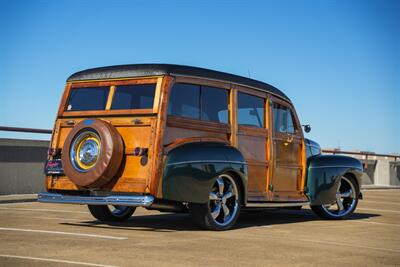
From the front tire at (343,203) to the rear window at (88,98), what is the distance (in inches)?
173

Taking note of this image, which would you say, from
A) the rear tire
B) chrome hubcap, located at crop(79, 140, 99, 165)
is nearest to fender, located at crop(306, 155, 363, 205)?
the rear tire

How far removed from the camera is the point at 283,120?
10.5 m

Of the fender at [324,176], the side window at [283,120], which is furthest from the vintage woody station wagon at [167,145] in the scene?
the fender at [324,176]

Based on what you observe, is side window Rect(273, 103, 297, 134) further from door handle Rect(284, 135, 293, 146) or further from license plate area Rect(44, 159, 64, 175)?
license plate area Rect(44, 159, 64, 175)

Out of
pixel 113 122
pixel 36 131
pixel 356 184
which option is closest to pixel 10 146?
pixel 36 131

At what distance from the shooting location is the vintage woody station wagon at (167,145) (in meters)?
8.03

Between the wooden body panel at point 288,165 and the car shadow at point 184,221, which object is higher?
the wooden body panel at point 288,165

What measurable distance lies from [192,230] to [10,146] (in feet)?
24.9

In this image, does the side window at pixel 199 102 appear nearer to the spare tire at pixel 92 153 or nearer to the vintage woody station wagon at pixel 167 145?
the vintage woody station wagon at pixel 167 145

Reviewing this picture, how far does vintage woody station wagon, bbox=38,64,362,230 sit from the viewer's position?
8.03m

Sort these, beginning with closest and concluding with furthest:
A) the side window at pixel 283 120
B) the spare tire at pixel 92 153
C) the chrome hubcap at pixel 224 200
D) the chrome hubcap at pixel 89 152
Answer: the spare tire at pixel 92 153
the chrome hubcap at pixel 89 152
the chrome hubcap at pixel 224 200
the side window at pixel 283 120

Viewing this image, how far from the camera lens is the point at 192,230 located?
848cm

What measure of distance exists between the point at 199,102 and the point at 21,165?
7.54 meters

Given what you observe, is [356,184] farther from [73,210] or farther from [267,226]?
[73,210]
